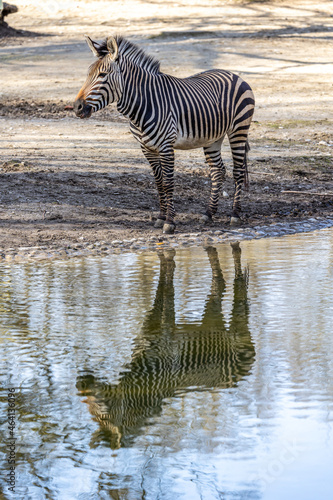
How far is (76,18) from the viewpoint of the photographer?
80.0 feet

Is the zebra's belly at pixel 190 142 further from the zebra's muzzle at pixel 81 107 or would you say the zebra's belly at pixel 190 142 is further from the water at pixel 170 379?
the water at pixel 170 379

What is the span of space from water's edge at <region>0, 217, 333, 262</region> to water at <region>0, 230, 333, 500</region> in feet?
1.84

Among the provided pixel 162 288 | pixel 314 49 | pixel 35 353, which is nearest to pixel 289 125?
pixel 314 49

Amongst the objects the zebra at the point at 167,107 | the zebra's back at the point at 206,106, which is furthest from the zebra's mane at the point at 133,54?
the zebra's back at the point at 206,106

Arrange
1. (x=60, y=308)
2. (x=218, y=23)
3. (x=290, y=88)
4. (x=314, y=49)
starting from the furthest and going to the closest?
(x=218, y=23) → (x=314, y=49) → (x=290, y=88) → (x=60, y=308)

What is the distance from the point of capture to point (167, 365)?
15.5 ft

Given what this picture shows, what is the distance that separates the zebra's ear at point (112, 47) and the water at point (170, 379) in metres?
2.44

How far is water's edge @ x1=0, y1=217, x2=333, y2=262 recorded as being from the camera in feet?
25.8

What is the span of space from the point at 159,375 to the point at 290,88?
42.6 feet

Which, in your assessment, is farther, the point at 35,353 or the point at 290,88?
the point at 290,88

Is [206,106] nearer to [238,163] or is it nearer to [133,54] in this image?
[238,163]

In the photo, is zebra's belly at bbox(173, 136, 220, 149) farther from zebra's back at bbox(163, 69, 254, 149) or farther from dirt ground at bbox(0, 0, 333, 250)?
dirt ground at bbox(0, 0, 333, 250)

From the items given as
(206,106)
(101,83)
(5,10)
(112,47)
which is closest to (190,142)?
(206,106)

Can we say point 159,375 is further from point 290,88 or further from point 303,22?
point 303,22
